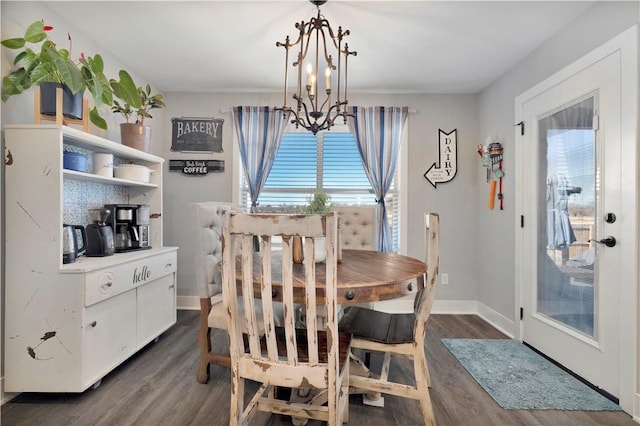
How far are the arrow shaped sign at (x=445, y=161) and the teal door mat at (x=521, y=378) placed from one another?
1744 millimetres

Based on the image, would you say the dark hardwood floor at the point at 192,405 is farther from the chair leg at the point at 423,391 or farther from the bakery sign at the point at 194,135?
the bakery sign at the point at 194,135

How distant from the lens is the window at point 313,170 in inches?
142

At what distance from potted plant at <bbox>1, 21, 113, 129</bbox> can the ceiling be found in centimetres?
52

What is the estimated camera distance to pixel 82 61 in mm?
2035

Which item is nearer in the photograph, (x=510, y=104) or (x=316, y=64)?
(x=316, y=64)

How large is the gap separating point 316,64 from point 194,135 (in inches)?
82.3

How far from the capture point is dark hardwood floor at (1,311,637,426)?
168cm

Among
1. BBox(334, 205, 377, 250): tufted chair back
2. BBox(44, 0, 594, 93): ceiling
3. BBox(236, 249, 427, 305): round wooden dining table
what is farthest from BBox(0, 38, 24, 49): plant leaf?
BBox(334, 205, 377, 250): tufted chair back

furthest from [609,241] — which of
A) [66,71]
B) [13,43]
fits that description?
[13,43]

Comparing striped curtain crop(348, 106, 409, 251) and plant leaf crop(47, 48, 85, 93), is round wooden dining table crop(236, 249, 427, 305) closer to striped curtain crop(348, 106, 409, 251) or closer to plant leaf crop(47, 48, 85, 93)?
plant leaf crop(47, 48, 85, 93)

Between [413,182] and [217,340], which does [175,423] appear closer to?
[217,340]

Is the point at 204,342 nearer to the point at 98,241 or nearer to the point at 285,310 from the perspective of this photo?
the point at 98,241

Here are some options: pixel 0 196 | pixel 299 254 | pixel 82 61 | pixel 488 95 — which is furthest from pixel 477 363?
pixel 82 61

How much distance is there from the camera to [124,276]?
2.14 m
